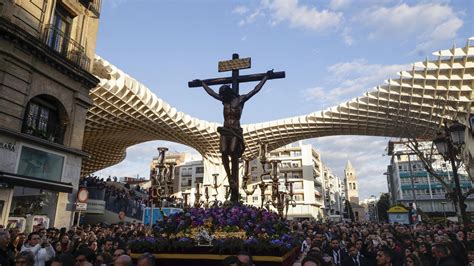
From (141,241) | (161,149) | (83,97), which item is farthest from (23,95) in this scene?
(141,241)

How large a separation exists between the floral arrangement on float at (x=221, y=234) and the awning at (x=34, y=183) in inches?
304

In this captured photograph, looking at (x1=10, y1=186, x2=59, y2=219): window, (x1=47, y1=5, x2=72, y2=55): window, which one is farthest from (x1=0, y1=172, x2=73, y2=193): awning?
(x1=47, y1=5, x2=72, y2=55): window

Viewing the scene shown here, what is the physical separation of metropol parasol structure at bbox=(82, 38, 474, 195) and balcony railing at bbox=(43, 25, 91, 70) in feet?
29.6

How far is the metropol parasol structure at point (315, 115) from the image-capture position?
27.7 m

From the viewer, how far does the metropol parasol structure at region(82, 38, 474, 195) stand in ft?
90.7

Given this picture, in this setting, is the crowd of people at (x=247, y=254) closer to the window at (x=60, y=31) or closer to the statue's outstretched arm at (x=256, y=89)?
the statue's outstretched arm at (x=256, y=89)

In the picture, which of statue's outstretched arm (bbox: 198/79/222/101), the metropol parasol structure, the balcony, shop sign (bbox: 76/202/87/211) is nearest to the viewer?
statue's outstretched arm (bbox: 198/79/222/101)

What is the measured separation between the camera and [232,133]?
29.5ft

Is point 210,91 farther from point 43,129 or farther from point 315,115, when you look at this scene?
point 315,115

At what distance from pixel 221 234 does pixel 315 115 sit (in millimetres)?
33681

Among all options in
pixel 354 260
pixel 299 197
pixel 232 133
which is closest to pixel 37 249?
pixel 232 133

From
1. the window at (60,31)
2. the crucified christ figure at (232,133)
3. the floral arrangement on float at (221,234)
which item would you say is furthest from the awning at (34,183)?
the crucified christ figure at (232,133)

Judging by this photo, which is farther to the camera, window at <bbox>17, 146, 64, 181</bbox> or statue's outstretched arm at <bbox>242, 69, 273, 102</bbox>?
window at <bbox>17, 146, 64, 181</bbox>

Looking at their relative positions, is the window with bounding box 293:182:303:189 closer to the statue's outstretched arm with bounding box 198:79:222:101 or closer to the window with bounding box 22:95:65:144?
the window with bounding box 22:95:65:144
